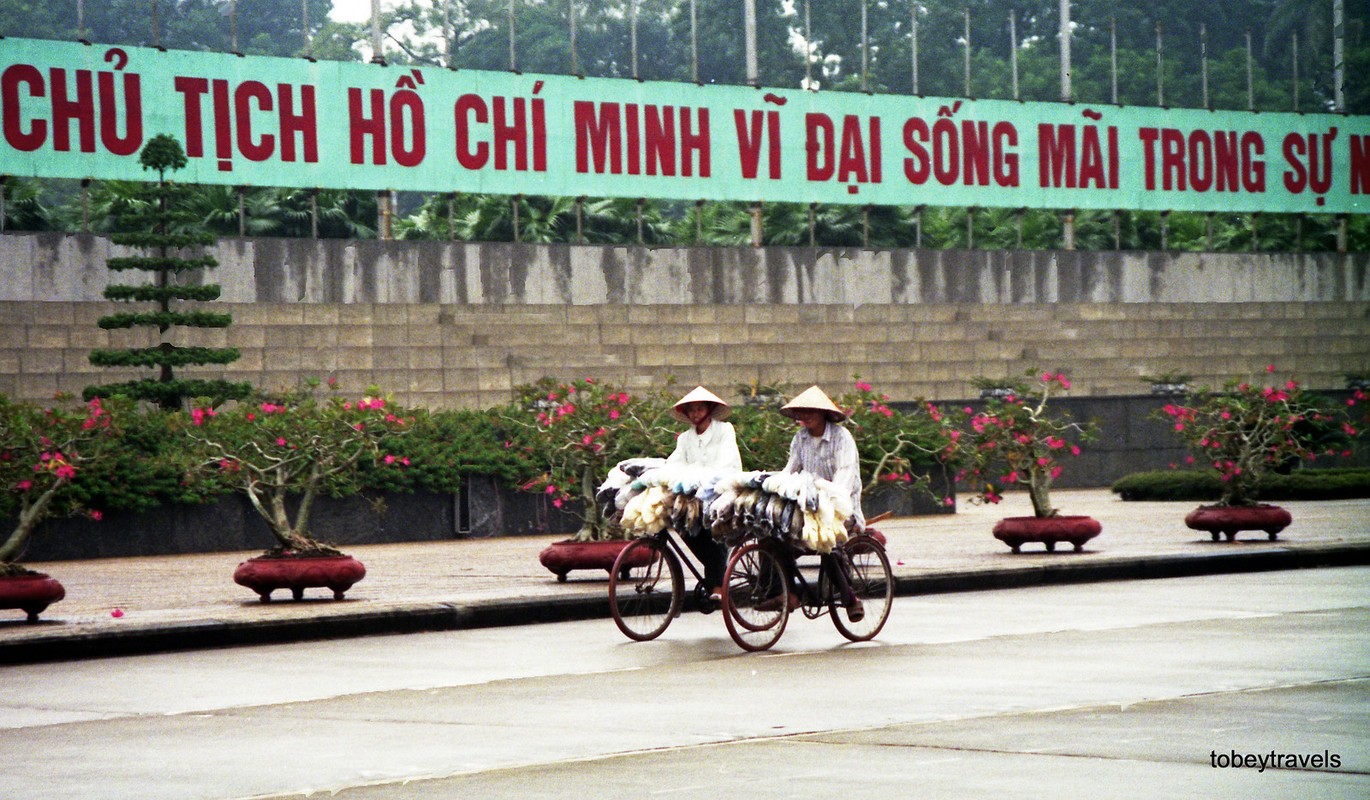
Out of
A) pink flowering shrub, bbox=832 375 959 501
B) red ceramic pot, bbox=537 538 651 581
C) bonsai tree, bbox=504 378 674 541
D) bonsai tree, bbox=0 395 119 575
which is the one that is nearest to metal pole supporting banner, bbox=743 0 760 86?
pink flowering shrub, bbox=832 375 959 501

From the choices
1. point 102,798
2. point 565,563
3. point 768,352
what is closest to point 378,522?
point 565,563

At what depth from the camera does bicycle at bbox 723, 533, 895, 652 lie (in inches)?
491

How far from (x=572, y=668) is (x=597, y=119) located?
73.9 ft

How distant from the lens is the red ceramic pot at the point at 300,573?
49.8ft

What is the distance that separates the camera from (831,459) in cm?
1316

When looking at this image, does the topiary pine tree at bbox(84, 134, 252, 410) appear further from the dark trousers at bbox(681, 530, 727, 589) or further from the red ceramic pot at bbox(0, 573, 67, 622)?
the dark trousers at bbox(681, 530, 727, 589)

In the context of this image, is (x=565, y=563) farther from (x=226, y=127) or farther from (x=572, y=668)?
(x=226, y=127)

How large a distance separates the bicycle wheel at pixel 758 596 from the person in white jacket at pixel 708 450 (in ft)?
1.36

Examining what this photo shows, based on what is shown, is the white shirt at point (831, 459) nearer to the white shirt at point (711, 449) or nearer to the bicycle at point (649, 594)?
the white shirt at point (711, 449)

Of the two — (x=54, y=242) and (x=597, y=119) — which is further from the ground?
(x=597, y=119)

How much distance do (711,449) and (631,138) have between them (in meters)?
20.7

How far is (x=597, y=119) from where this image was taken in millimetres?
33125

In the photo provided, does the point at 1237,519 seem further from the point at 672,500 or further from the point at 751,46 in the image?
the point at 751,46

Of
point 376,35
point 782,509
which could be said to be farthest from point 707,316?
point 782,509
